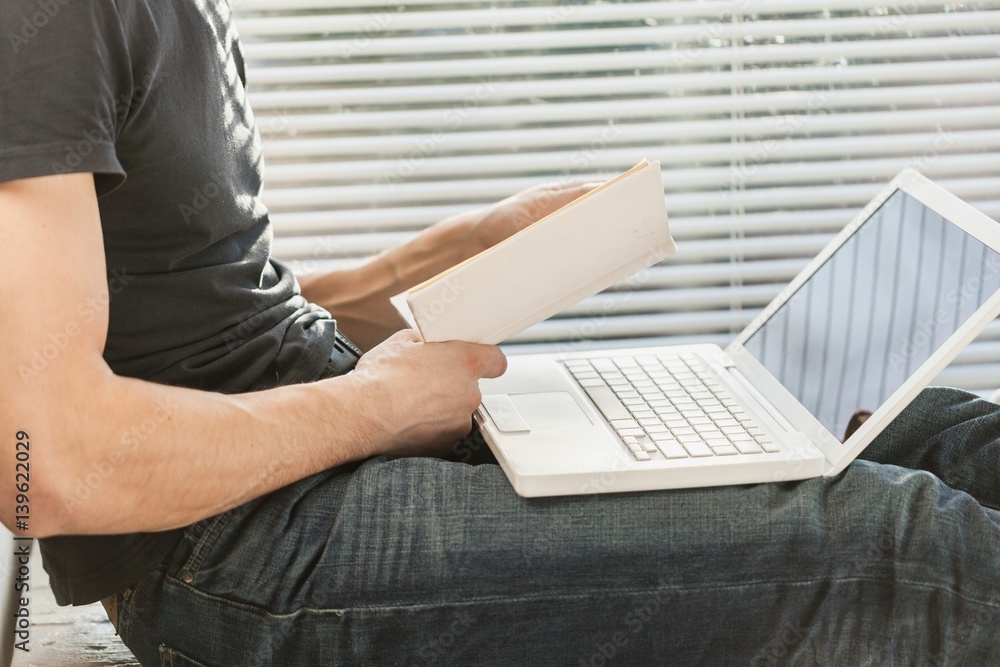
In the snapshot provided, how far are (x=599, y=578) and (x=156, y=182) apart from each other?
1.59 ft

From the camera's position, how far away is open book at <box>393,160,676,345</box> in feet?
2.65

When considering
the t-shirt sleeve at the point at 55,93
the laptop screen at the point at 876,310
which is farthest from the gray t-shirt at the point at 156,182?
the laptop screen at the point at 876,310

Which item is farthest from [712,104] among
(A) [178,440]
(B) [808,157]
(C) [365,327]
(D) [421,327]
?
(A) [178,440]

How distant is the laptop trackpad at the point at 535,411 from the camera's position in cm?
88

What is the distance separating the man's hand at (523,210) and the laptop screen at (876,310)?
0.85 ft

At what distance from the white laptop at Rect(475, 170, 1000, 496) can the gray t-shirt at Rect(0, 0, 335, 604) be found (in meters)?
0.25

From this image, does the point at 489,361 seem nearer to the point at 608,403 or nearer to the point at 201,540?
the point at 608,403

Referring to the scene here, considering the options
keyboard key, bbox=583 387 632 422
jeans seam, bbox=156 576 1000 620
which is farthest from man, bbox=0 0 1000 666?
keyboard key, bbox=583 387 632 422

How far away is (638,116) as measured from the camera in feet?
5.29

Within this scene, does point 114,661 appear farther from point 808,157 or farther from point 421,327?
point 808,157

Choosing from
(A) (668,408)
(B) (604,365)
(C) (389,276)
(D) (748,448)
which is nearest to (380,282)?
(C) (389,276)

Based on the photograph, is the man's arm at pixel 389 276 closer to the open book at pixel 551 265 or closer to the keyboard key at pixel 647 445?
the open book at pixel 551 265

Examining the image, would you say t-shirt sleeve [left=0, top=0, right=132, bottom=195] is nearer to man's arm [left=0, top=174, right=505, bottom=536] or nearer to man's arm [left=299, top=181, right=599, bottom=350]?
man's arm [left=0, top=174, right=505, bottom=536]

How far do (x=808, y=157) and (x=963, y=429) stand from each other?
84 centimetres
